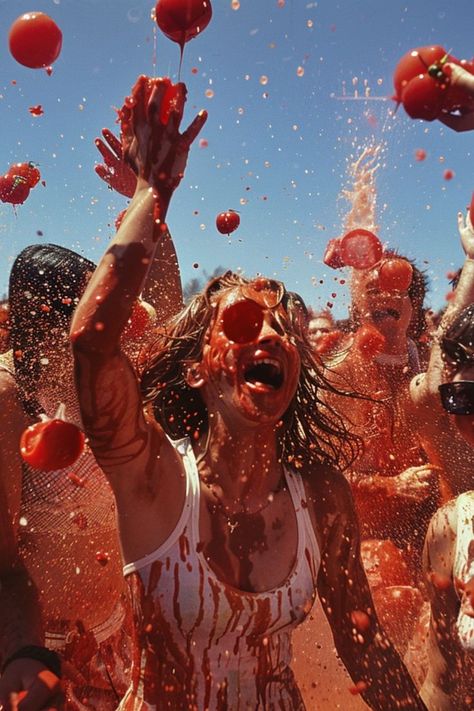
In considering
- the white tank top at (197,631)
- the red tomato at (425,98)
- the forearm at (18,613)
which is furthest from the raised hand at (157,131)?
the forearm at (18,613)

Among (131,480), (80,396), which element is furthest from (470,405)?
(80,396)

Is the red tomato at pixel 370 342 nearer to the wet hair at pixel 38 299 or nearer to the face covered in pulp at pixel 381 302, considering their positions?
the face covered in pulp at pixel 381 302

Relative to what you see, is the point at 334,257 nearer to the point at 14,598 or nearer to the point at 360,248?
the point at 360,248

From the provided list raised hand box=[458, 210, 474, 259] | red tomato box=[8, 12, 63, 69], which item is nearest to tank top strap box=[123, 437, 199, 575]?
red tomato box=[8, 12, 63, 69]

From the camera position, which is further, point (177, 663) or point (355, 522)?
point (355, 522)

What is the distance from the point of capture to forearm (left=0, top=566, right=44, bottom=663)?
2.15m

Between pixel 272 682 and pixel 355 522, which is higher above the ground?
pixel 355 522

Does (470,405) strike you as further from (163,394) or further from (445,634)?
(163,394)

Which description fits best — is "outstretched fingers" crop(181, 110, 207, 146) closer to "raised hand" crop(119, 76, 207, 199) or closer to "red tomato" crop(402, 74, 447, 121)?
"raised hand" crop(119, 76, 207, 199)

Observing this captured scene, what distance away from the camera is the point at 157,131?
175cm

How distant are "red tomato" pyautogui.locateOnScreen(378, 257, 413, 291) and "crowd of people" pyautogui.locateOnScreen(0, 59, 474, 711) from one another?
1766 mm

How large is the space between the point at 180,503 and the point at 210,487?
0.53ft

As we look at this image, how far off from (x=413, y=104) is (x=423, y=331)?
126 inches

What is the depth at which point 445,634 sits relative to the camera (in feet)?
8.68
